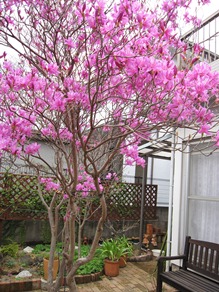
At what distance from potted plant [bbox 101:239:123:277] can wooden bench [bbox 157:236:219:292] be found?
137 centimetres

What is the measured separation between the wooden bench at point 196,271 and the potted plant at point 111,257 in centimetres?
137

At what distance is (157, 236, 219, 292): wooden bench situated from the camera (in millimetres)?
3344

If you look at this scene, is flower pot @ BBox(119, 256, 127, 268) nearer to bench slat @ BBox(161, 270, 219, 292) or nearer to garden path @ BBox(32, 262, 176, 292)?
garden path @ BBox(32, 262, 176, 292)

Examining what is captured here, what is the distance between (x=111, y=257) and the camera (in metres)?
5.05

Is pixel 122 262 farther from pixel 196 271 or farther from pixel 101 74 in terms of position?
pixel 101 74

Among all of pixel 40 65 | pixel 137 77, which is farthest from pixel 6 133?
pixel 137 77

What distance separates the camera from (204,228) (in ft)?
13.8

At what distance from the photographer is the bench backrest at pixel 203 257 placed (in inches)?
140

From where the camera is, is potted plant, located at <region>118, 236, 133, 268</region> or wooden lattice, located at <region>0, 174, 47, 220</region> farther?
wooden lattice, located at <region>0, 174, 47, 220</region>

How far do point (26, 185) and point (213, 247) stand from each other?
4.30m

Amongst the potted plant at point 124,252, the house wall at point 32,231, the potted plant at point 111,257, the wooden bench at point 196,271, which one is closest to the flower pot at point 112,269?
the potted plant at point 111,257

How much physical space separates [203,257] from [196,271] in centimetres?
21

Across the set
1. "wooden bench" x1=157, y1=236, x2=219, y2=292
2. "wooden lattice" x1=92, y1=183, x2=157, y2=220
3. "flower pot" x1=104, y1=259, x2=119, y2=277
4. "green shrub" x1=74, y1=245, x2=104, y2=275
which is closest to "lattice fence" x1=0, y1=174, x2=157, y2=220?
"wooden lattice" x1=92, y1=183, x2=157, y2=220

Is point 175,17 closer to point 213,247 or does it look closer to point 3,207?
point 213,247
